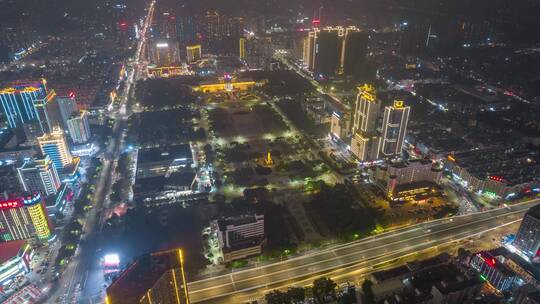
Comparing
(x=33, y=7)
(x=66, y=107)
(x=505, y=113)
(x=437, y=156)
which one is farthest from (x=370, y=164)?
(x=33, y=7)

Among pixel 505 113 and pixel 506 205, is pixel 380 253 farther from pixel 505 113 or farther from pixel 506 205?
pixel 505 113

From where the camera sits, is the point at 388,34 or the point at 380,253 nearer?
the point at 380,253

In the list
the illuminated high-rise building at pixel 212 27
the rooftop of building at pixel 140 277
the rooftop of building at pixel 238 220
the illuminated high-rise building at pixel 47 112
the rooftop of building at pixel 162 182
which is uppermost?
the illuminated high-rise building at pixel 212 27

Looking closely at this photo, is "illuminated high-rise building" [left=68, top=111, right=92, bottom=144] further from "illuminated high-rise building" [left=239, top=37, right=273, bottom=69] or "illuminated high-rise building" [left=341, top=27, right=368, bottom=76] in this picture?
"illuminated high-rise building" [left=341, top=27, right=368, bottom=76]

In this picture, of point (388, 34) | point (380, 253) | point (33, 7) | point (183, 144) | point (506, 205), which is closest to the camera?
point (380, 253)

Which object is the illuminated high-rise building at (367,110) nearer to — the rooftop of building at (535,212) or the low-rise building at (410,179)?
the low-rise building at (410,179)

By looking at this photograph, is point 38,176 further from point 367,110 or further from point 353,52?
point 353,52

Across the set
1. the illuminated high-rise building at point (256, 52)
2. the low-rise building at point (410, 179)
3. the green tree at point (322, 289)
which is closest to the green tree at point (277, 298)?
the green tree at point (322, 289)
